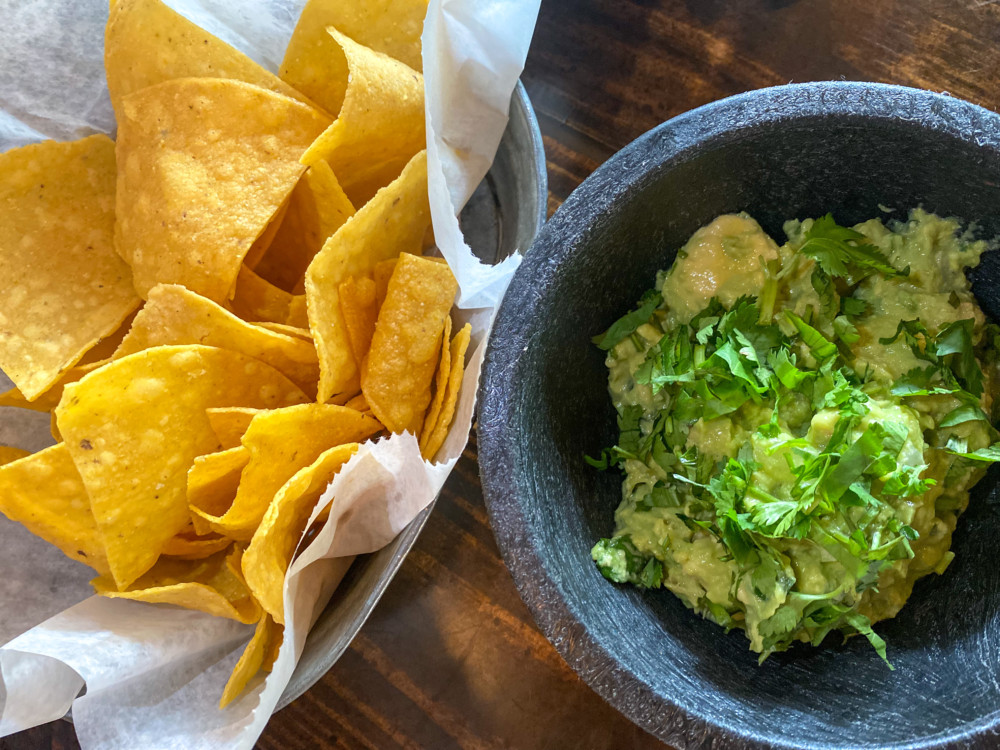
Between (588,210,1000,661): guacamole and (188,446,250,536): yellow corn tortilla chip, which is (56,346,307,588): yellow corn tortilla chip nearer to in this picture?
(188,446,250,536): yellow corn tortilla chip

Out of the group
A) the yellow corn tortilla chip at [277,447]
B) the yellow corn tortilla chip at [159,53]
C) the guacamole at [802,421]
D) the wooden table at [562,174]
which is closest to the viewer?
the guacamole at [802,421]

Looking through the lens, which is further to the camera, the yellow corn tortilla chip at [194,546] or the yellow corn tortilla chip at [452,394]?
the yellow corn tortilla chip at [194,546]

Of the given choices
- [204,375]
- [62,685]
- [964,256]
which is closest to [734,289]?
[964,256]

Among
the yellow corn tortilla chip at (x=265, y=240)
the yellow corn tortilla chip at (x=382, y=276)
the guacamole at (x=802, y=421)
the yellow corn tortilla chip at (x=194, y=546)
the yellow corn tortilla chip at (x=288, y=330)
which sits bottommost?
the yellow corn tortilla chip at (x=194, y=546)

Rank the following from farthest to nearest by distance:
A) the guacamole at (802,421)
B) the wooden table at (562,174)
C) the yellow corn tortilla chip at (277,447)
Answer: the wooden table at (562,174)
the yellow corn tortilla chip at (277,447)
the guacamole at (802,421)

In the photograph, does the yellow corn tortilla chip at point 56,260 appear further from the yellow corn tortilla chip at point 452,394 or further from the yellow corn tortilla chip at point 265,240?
the yellow corn tortilla chip at point 452,394

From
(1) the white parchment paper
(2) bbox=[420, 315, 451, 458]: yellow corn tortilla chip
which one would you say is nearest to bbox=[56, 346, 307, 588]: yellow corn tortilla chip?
(1) the white parchment paper

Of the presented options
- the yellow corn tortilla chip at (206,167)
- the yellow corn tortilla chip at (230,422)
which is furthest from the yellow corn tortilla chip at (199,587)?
the yellow corn tortilla chip at (206,167)

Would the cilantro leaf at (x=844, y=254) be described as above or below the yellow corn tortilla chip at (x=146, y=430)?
above
